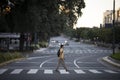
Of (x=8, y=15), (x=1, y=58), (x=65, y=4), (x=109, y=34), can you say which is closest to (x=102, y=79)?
(x=1, y=58)

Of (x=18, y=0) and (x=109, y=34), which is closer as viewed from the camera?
(x=18, y=0)

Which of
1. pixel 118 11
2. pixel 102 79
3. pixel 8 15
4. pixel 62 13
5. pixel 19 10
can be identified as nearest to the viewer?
pixel 102 79

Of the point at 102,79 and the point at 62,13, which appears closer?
the point at 102,79

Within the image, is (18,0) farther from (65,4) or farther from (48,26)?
(48,26)

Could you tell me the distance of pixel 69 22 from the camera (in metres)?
71.2

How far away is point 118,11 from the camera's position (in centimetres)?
17988

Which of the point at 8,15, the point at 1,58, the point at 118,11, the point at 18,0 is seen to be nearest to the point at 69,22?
the point at 8,15

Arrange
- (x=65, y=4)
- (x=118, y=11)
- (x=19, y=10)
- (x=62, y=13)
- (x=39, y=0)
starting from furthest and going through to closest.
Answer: (x=118, y=11) < (x=62, y=13) < (x=65, y=4) < (x=19, y=10) < (x=39, y=0)

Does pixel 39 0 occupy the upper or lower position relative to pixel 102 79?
upper

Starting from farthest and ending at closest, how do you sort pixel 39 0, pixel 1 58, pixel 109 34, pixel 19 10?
pixel 109 34 → pixel 1 58 → pixel 19 10 → pixel 39 0

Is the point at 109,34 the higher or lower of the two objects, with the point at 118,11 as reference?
lower

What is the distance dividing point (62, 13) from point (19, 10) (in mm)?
41642

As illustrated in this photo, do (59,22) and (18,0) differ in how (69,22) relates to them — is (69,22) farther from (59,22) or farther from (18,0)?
(18,0)

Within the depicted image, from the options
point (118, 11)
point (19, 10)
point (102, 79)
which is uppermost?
point (118, 11)
